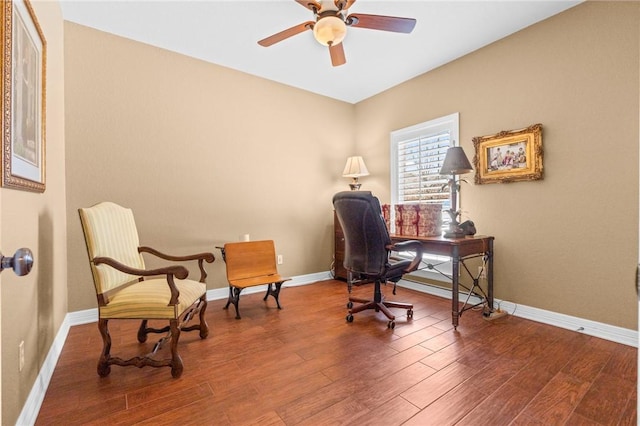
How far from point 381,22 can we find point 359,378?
8.18 ft

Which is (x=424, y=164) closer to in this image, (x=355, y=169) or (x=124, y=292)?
(x=355, y=169)

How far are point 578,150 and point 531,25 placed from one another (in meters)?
1.27

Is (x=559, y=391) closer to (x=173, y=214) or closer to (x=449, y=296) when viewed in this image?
(x=449, y=296)

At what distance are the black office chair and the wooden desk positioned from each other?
0.16 m

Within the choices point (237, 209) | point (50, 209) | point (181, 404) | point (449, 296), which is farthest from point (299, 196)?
point (181, 404)

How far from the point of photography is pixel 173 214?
3248mm

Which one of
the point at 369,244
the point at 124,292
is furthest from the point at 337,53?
the point at 124,292

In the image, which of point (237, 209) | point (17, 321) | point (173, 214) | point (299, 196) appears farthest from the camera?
point (299, 196)

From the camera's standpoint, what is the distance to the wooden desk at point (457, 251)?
8.46ft

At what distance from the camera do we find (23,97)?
152 centimetres

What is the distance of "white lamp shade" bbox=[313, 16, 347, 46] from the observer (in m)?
2.08

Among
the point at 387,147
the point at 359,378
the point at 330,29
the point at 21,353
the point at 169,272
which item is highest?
the point at 330,29

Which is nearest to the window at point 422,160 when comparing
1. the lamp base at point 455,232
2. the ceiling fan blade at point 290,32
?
the lamp base at point 455,232

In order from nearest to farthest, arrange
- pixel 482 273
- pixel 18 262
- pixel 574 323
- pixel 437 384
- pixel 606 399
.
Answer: pixel 18 262 → pixel 606 399 → pixel 437 384 → pixel 574 323 → pixel 482 273
